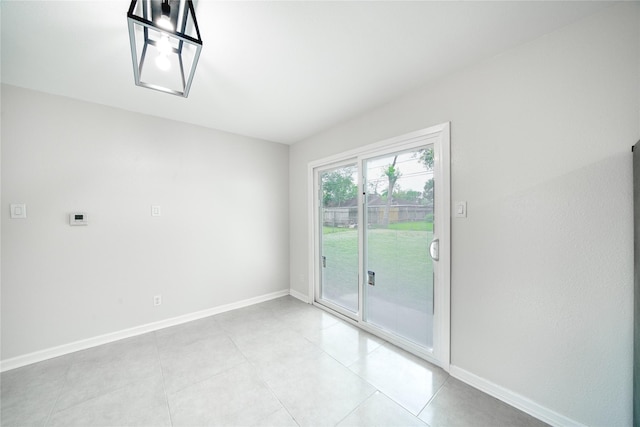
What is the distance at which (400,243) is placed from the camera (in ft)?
7.89

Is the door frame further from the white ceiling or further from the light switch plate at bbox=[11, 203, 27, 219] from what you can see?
the light switch plate at bbox=[11, 203, 27, 219]

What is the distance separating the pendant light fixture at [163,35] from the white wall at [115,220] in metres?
1.10

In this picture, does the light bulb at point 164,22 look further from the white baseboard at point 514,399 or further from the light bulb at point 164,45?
the white baseboard at point 514,399

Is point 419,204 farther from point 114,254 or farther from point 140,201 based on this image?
point 114,254

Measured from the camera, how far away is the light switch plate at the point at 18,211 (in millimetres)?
2049

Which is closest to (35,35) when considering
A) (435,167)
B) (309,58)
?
(309,58)

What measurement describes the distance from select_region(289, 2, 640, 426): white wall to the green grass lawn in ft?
1.08

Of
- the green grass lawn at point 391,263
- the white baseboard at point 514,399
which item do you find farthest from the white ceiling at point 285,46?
the white baseboard at point 514,399

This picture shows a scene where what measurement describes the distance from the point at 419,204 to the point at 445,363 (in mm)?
1369

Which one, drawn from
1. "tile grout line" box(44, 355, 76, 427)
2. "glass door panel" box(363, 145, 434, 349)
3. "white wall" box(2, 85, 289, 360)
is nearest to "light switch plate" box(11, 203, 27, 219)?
"white wall" box(2, 85, 289, 360)

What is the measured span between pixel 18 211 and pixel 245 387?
2.50 metres

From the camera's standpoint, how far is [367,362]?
6.91 feet

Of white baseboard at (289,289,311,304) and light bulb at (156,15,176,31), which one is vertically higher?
light bulb at (156,15,176,31)

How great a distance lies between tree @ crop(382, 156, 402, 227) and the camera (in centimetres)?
245
